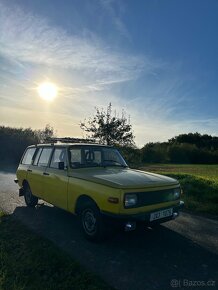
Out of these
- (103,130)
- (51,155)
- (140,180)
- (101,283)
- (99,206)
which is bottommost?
(101,283)

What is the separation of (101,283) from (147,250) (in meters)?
1.45

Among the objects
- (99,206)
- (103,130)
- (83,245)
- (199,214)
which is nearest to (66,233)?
(83,245)

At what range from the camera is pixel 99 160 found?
6.52m

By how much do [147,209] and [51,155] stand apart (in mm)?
3114

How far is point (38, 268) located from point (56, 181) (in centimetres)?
248

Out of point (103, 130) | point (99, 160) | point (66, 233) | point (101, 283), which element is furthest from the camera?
point (103, 130)

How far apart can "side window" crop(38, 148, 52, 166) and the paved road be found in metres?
1.39

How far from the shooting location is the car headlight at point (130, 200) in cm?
476

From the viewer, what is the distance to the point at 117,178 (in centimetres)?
521

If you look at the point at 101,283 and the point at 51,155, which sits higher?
the point at 51,155

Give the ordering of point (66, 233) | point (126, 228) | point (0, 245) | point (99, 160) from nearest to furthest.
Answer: point (126, 228) → point (0, 245) → point (66, 233) → point (99, 160)

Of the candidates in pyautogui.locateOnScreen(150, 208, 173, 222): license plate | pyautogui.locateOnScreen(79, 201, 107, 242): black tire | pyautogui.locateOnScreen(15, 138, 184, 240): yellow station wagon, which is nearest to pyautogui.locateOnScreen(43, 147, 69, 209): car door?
pyautogui.locateOnScreen(15, 138, 184, 240): yellow station wagon

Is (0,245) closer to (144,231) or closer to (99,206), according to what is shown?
(99,206)

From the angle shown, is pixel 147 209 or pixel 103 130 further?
pixel 103 130
